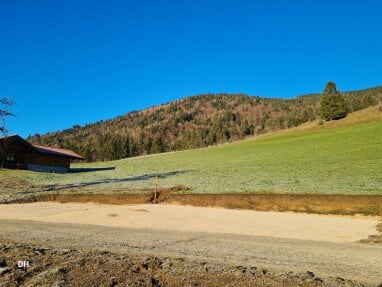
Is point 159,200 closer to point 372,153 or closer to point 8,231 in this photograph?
point 8,231

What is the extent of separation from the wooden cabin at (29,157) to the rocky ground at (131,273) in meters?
63.9

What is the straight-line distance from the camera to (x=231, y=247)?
12.8 m

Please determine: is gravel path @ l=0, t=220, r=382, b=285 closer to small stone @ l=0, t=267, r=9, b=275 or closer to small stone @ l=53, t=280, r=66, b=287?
small stone @ l=0, t=267, r=9, b=275

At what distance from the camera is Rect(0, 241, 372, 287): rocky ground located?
8.33 m

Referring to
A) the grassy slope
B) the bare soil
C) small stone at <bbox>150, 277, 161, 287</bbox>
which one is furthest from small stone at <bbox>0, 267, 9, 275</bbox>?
the grassy slope

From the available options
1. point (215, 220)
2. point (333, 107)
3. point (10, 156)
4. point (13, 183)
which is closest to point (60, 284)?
point (215, 220)

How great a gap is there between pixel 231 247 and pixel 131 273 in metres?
4.70

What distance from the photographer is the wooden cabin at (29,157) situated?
234 feet

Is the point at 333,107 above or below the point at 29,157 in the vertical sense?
above

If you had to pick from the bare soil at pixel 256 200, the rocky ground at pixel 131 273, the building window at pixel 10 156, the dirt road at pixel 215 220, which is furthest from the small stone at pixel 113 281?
the building window at pixel 10 156

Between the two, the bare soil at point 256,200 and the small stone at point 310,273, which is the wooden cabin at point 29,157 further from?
the small stone at point 310,273


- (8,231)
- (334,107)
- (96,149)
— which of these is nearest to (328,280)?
(8,231)

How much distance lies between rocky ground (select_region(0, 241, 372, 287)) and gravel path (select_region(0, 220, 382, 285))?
894mm

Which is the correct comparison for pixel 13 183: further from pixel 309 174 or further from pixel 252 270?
pixel 252 270
